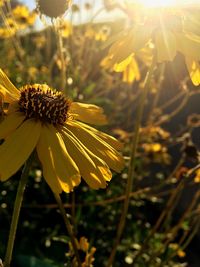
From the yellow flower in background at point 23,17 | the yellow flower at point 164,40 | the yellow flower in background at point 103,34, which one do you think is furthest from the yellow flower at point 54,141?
the yellow flower in background at point 23,17

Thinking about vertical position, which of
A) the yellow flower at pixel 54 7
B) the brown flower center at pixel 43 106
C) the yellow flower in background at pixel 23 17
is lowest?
the brown flower center at pixel 43 106

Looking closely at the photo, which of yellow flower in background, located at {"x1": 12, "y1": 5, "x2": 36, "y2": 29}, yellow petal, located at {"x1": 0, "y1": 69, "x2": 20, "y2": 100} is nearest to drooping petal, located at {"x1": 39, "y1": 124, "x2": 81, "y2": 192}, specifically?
yellow petal, located at {"x1": 0, "y1": 69, "x2": 20, "y2": 100}

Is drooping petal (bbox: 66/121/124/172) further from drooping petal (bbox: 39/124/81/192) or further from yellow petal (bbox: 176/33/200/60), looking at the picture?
yellow petal (bbox: 176/33/200/60)

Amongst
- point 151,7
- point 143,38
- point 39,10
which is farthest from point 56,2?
point 143,38

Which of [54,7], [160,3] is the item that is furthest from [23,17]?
[160,3]

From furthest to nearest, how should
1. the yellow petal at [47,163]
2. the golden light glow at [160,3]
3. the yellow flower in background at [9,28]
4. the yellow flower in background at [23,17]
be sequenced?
the yellow flower in background at [23,17], the yellow flower in background at [9,28], the golden light glow at [160,3], the yellow petal at [47,163]

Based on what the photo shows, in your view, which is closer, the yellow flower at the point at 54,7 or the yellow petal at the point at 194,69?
the yellow petal at the point at 194,69

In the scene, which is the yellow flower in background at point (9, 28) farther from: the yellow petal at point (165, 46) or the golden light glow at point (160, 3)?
the yellow petal at point (165, 46)

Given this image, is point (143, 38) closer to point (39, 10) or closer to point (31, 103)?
point (31, 103)
